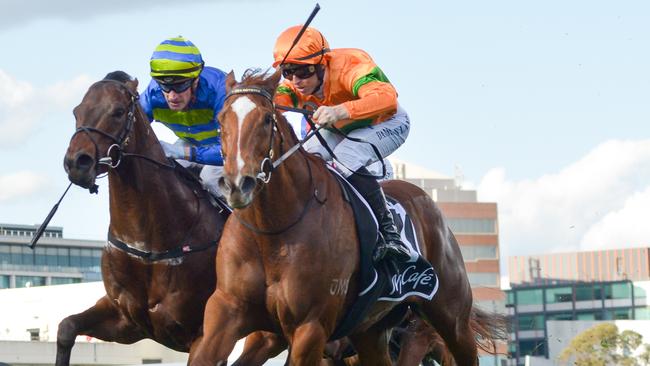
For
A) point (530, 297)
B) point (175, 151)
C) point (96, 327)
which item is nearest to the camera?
point (96, 327)

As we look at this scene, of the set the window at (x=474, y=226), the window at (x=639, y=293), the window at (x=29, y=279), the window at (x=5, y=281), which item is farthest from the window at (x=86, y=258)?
the window at (x=639, y=293)

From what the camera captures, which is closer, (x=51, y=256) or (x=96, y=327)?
(x=96, y=327)

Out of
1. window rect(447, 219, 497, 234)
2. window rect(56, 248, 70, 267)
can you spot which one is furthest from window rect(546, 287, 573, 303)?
window rect(56, 248, 70, 267)

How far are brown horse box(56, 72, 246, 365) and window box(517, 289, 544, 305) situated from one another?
105271 mm

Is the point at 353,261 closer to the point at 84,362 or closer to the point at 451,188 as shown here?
the point at 84,362

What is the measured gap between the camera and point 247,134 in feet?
30.5

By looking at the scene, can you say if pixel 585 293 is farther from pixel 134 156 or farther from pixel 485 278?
pixel 134 156

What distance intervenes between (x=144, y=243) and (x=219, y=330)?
4.98 feet

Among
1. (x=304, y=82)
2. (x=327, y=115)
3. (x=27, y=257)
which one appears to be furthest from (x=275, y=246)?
(x=27, y=257)

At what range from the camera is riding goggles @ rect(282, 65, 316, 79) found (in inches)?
422

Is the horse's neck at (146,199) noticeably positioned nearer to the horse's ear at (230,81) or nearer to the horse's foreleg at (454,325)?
the horse's ear at (230,81)

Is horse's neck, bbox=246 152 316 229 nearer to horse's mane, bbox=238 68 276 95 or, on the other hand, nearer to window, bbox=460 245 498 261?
horse's mane, bbox=238 68 276 95

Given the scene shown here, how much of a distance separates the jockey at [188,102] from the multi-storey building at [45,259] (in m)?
88.1

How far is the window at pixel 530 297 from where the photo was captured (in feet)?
378
